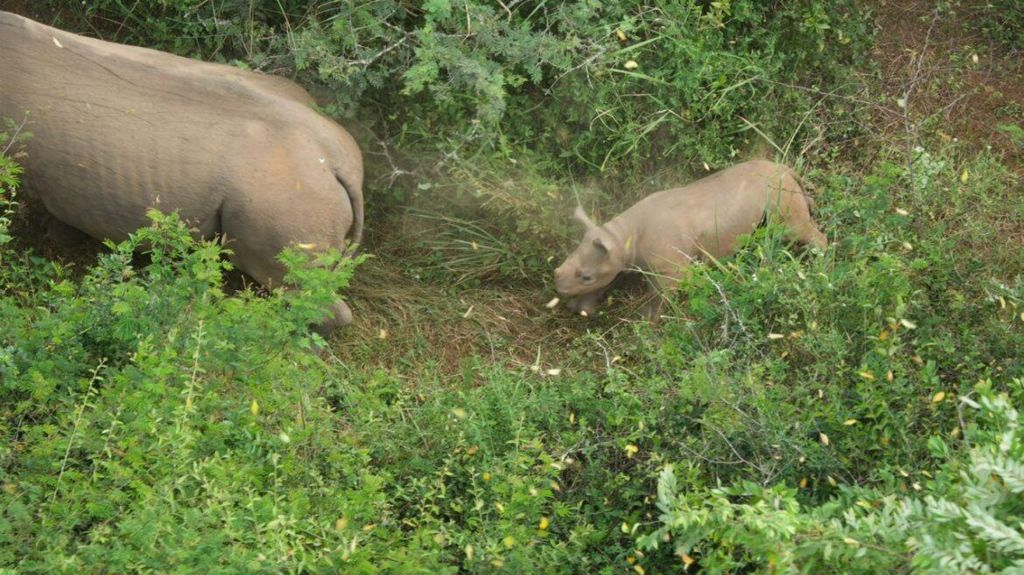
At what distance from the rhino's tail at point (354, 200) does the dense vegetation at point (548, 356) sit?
1.67 feet

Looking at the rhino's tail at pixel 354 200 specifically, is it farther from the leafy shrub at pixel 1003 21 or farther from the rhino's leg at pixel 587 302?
the leafy shrub at pixel 1003 21

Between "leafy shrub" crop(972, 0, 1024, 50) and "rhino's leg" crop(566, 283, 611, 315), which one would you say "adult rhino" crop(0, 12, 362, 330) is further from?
"leafy shrub" crop(972, 0, 1024, 50)

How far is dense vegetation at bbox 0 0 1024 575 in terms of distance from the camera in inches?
166

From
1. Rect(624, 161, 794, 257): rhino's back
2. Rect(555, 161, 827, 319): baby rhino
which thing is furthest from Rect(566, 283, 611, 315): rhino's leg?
Rect(624, 161, 794, 257): rhino's back

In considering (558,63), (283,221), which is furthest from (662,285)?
(283,221)

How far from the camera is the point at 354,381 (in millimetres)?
6078

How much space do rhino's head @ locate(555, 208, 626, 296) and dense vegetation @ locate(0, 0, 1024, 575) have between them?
0.27 m

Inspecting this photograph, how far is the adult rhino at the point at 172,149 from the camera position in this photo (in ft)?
19.1

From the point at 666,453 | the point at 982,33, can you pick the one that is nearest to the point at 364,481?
the point at 666,453

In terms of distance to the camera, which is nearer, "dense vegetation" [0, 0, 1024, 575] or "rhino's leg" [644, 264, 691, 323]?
"dense vegetation" [0, 0, 1024, 575]

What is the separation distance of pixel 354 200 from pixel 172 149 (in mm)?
908

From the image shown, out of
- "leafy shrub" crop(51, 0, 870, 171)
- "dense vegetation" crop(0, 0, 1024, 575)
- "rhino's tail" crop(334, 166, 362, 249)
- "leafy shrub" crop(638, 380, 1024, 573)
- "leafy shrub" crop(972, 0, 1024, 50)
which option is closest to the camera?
"leafy shrub" crop(638, 380, 1024, 573)

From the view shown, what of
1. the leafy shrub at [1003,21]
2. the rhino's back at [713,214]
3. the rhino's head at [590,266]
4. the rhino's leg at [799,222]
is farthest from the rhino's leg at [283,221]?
the leafy shrub at [1003,21]

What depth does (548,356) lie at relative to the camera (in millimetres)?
6254
